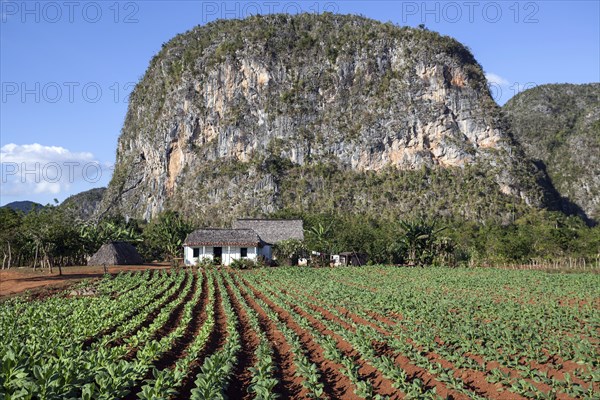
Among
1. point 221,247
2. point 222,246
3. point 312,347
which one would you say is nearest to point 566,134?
point 221,247

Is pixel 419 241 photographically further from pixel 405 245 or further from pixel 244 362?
pixel 244 362

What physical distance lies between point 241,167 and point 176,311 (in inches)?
3649

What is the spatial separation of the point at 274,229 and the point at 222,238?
13073 mm

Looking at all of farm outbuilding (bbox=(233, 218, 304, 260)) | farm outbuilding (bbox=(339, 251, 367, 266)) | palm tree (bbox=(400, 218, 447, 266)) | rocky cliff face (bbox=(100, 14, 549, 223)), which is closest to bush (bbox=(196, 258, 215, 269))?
farm outbuilding (bbox=(233, 218, 304, 260))

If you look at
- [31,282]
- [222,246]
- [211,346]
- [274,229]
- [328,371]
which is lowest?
[328,371]

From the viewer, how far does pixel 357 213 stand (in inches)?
3910

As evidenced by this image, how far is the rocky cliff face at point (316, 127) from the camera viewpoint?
10275 centimetres

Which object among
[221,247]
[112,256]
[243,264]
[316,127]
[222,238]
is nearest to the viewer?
[243,264]

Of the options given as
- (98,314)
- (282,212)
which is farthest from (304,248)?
(98,314)

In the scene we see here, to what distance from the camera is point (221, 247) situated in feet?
169

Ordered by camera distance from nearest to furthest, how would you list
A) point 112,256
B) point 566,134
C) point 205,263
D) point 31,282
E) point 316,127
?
point 31,282 < point 205,263 < point 112,256 < point 316,127 < point 566,134

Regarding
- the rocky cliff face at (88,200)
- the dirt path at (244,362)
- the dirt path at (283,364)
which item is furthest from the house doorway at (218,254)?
the rocky cliff face at (88,200)

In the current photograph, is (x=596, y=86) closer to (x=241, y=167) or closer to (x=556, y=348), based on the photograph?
(x=241, y=167)

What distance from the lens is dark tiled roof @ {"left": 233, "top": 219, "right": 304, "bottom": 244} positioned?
62128mm
